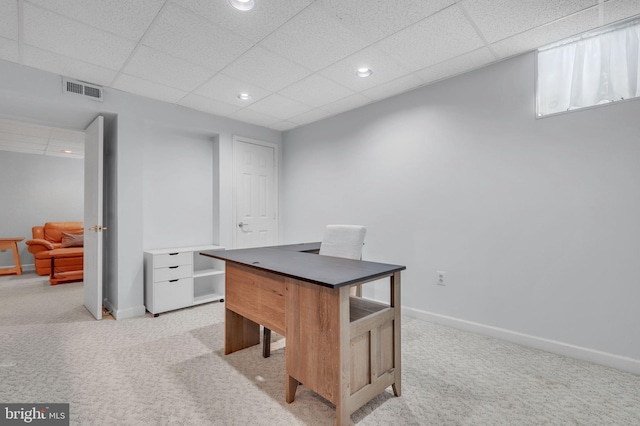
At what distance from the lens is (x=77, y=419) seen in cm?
163

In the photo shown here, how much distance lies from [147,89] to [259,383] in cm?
312

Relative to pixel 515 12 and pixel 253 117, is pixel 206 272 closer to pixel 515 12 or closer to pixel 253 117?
pixel 253 117

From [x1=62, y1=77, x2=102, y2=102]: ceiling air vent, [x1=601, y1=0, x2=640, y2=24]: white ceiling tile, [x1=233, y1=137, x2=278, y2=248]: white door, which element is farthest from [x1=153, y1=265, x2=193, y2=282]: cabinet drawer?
[x1=601, y1=0, x2=640, y2=24]: white ceiling tile

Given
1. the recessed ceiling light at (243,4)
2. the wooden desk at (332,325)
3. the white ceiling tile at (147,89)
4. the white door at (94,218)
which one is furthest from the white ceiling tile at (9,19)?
the wooden desk at (332,325)

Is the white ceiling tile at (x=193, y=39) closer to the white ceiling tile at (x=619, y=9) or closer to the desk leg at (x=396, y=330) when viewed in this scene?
the desk leg at (x=396, y=330)

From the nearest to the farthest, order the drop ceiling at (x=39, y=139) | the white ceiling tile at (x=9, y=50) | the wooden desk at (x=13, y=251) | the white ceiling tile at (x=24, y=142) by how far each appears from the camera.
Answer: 1. the white ceiling tile at (x=9, y=50)
2. the drop ceiling at (x=39, y=139)
3. the white ceiling tile at (x=24, y=142)
4. the wooden desk at (x=13, y=251)

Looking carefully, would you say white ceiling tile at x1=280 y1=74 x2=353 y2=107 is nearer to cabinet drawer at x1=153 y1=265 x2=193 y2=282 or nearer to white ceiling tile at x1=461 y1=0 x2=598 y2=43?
white ceiling tile at x1=461 y1=0 x2=598 y2=43

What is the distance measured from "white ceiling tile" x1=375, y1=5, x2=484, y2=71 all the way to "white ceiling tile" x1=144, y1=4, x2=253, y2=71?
3.94ft

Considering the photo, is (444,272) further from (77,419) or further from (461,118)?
(77,419)

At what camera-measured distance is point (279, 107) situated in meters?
3.81

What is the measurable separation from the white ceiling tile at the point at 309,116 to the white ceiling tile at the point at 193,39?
152 centimetres

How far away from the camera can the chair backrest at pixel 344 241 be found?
8.24ft

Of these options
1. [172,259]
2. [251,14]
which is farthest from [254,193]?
[251,14]

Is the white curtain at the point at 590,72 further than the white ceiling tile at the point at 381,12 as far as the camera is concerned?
Yes
